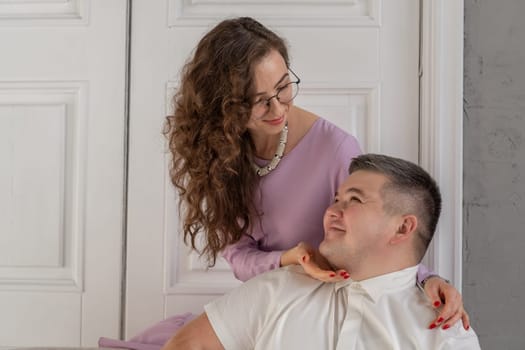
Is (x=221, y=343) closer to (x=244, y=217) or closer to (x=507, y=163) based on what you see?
(x=244, y=217)

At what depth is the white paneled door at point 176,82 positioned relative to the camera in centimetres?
188

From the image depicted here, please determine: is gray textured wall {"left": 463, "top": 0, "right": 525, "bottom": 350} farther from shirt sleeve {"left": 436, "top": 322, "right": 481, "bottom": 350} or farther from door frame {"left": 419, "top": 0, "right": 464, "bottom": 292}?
shirt sleeve {"left": 436, "top": 322, "right": 481, "bottom": 350}

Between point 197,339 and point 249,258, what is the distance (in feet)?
0.95

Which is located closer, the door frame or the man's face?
the man's face

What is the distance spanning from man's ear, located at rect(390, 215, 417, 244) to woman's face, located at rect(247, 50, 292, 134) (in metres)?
0.35

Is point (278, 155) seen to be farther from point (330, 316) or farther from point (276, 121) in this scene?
point (330, 316)

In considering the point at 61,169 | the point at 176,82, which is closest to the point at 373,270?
the point at 176,82

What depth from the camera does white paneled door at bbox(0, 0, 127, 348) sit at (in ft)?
6.40

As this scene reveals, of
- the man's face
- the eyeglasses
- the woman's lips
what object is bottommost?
the man's face

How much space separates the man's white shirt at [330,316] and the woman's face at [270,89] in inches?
14.1

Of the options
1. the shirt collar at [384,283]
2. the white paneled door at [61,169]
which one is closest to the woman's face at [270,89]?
the shirt collar at [384,283]

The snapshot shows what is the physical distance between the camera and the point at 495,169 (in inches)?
71.3

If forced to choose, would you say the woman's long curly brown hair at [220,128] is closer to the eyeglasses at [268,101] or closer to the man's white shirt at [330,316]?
the eyeglasses at [268,101]

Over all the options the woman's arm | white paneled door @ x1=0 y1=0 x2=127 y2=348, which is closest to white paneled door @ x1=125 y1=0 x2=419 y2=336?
white paneled door @ x1=0 y1=0 x2=127 y2=348
